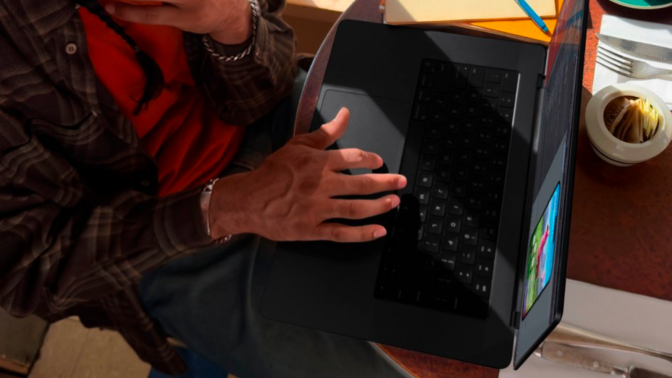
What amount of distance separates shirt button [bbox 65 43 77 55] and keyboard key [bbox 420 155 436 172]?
488 mm

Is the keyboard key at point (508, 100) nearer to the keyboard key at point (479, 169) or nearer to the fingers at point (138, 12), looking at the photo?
the keyboard key at point (479, 169)

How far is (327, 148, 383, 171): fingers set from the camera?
32.2 inches

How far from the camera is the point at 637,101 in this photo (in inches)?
30.1

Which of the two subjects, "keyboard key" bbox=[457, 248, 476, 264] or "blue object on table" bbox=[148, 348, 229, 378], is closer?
"keyboard key" bbox=[457, 248, 476, 264]

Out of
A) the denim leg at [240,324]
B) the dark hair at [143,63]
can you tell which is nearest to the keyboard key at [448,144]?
the denim leg at [240,324]

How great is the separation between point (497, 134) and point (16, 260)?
684 mm

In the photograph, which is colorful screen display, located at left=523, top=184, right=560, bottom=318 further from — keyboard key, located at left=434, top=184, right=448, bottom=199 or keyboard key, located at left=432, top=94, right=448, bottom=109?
keyboard key, located at left=432, top=94, right=448, bottom=109

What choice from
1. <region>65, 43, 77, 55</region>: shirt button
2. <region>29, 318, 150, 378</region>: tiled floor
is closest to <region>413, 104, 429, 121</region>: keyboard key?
<region>65, 43, 77, 55</region>: shirt button

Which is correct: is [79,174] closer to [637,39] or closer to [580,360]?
[580,360]

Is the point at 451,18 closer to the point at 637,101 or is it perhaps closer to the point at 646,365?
the point at 637,101

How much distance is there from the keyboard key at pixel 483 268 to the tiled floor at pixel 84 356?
3.44 feet

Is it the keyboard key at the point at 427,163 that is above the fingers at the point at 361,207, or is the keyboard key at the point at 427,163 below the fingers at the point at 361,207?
above

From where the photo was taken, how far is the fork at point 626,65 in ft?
2.81

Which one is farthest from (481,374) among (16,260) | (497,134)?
(16,260)
